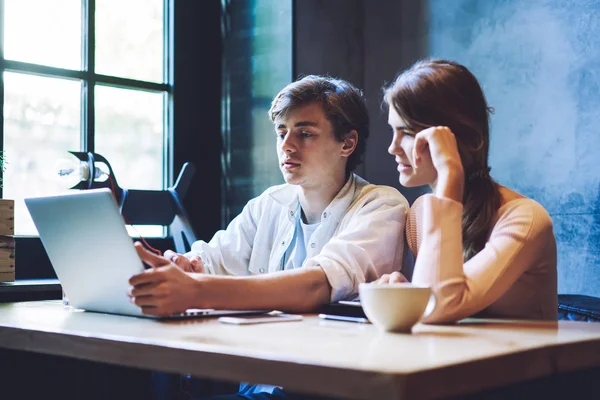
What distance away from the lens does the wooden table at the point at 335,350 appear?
0.86m

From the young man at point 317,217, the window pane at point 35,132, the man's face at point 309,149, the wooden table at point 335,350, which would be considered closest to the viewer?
the wooden table at point 335,350

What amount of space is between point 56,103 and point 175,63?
55 cm

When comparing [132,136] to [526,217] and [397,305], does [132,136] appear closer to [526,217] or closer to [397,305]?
[526,217]

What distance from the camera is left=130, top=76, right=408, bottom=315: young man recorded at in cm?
175

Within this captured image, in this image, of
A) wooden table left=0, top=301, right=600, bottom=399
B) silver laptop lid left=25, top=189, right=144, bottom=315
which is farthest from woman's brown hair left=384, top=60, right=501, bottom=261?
silver laptop lid left=25, top=189, right=144, bottom=315

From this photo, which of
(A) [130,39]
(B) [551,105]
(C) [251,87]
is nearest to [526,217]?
(B) [551,105]

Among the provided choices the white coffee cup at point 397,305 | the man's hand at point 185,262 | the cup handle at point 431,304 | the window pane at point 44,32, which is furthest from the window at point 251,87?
the white coffee cup at point 397,305

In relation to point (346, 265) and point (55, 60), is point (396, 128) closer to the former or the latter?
point (346, 265)

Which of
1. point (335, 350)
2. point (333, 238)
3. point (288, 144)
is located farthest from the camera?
point (288, 144)

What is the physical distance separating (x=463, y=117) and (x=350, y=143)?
0.60 metres

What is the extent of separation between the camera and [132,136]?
303 centimetres

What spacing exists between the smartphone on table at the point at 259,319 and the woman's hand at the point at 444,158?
352mm

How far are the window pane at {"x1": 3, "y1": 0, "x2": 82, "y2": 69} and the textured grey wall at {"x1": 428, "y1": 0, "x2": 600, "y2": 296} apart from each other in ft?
4.64

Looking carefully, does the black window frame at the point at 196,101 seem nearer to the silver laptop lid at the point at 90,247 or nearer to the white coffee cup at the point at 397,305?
the silver laptop lid at the point at 90,247
